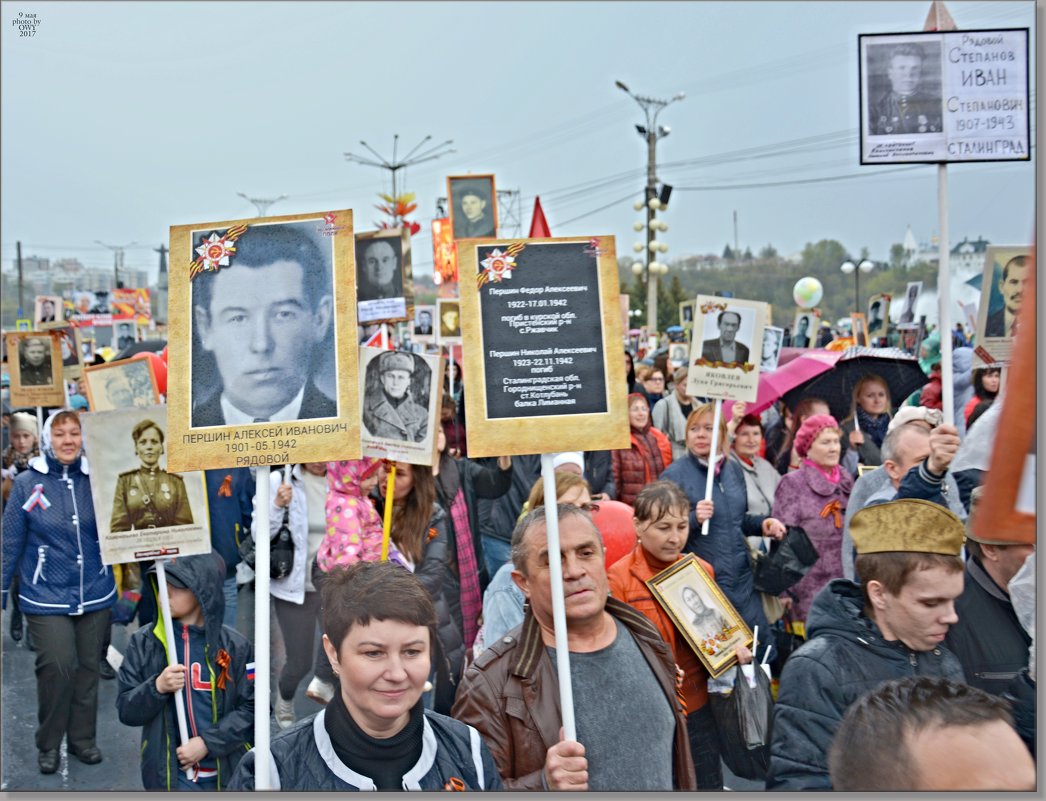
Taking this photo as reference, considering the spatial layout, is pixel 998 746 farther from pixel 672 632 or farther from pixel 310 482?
pixel 310 482

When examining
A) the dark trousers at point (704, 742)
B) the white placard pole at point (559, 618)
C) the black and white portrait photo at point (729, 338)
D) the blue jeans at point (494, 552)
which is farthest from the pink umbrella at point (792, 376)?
the white placard pole at point (559, 618)

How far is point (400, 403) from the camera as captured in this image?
18.9 feet

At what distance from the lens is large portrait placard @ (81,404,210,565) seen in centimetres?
480

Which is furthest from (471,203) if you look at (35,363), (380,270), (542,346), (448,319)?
(542,346)

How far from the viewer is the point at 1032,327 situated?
1.76 meters

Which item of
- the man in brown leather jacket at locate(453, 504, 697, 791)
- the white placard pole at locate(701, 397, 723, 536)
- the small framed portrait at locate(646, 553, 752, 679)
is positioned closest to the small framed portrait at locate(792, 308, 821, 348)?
the white placard pole at locate(701, 397, 723, 536)

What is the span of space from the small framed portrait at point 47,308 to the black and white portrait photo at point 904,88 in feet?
40.7

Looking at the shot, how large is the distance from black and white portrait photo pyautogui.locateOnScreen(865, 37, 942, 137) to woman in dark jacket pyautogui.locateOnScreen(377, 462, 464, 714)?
2924 mm

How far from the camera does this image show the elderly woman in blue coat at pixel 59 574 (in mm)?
6203

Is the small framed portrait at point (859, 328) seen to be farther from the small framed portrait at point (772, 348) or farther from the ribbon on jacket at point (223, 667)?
the ribbon on jacket at point (223, 667)

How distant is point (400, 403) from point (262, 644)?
276 centimetres

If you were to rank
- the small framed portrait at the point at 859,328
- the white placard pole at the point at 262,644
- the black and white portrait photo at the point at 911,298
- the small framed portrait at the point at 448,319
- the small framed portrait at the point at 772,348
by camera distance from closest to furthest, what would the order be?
1. the white placard pole at the point at 262,644
2. the small framed portrait at the point at 772,348
3. the black and white portrait photo at the point at 911,298
4. the small framed portrait at the point at 448,319
5. the small framed portrait at the point at 859,328

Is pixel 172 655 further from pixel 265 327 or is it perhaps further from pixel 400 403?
pixel 400 403

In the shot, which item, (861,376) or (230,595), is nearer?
(230,595)
